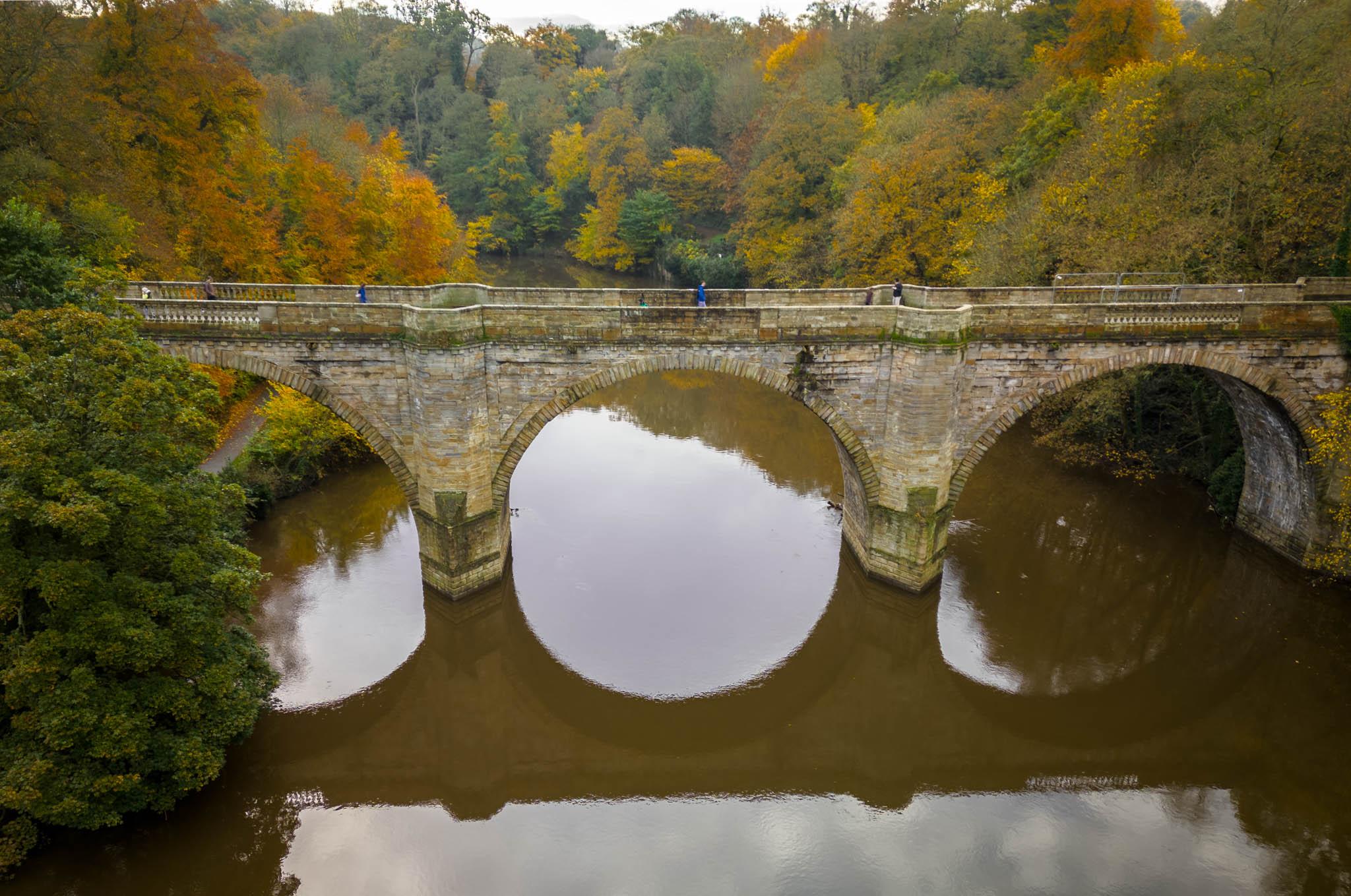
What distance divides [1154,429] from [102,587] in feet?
93.5

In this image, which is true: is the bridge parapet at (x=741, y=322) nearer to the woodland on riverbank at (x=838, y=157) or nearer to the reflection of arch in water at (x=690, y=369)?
the reflection of arch in water at (x=690, y=369)

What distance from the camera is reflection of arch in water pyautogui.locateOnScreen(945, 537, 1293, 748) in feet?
46.4

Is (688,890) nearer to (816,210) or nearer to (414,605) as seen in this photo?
(414,605)

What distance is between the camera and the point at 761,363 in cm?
1612

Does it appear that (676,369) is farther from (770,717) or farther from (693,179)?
(693,179)

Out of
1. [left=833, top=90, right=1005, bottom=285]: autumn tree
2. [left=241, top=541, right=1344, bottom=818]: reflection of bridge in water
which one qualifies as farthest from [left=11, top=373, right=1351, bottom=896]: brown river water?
[left=833, top=90, right=1005, bottom=285]: autumn tree

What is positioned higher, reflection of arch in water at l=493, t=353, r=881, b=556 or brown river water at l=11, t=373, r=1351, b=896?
reflection of arch in water at l=493, t=353, r=881, b=556

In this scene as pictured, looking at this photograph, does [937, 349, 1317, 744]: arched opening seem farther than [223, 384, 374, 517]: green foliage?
No

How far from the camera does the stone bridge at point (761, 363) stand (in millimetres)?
15289

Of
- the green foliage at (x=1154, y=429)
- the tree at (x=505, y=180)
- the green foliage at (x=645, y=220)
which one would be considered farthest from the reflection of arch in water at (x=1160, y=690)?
the tree at (x=505, y=180)

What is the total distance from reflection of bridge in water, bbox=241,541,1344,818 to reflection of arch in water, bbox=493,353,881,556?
3628 mm

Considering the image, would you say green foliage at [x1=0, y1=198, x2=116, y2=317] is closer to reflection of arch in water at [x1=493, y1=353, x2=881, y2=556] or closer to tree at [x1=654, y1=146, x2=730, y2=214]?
reflection of arch in water at [x1=493, y1=353, x2=881, y2=556]

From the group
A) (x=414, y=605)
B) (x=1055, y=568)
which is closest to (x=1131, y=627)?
(x=1055, y=568)

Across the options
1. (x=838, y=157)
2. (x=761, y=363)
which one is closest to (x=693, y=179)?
(x=838, y=157)
